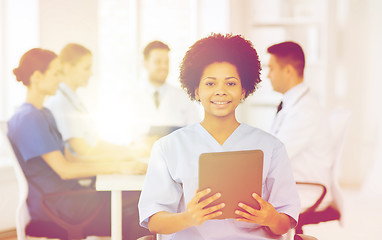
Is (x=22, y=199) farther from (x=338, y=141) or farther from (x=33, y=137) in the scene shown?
(x=338, y=141)

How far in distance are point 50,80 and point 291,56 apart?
54.1 inches

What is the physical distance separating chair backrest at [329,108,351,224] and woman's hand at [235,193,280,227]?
1276 millimetres

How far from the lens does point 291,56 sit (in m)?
2.72

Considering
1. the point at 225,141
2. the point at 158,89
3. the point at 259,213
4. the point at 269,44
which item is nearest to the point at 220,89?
the point at 225,141

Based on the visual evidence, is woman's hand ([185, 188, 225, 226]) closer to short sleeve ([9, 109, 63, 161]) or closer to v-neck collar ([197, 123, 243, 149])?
v-neck collar ([197, 123, 243, 149])

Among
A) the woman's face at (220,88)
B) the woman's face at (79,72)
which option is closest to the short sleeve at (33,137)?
the woman's face at (79,72)

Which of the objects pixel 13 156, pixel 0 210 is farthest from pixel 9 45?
pixel 13 156

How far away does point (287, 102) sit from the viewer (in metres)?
2.64

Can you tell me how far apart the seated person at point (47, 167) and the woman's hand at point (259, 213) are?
99cm

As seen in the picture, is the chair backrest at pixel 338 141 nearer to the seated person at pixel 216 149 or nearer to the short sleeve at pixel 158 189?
the seated person at pixel 216 149

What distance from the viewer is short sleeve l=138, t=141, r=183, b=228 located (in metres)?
1.40

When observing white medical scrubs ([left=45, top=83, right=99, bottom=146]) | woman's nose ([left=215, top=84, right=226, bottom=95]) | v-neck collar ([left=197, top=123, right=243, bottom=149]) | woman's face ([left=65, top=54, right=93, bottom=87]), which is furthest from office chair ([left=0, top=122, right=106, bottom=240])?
woman's nose ([left=215, top=84, right=226, bottom=95])

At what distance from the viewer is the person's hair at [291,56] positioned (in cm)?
272

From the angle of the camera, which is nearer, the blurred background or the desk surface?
the desk surface
